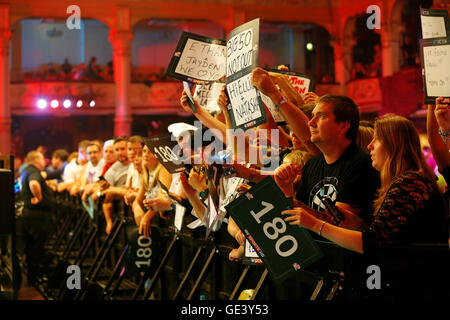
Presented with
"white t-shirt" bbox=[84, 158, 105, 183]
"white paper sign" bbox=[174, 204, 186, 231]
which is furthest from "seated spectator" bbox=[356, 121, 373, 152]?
"white t-shirt" bbox=[84, 158, 105, 183]

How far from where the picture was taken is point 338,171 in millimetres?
3449

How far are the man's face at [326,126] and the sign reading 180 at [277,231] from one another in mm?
578

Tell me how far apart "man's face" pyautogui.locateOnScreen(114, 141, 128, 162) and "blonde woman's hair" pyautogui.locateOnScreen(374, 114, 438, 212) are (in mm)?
5623

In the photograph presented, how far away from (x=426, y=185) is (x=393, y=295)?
518 millimetres

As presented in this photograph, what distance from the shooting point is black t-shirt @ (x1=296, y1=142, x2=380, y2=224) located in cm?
334

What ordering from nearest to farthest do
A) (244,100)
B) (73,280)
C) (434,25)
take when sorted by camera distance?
(244,100)
(434,25)
(73,280)

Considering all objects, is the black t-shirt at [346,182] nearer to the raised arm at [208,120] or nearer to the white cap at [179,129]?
the raised arm at [208,120]

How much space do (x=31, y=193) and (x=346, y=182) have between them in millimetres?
8124

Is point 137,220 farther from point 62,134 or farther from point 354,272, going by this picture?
point 62,134

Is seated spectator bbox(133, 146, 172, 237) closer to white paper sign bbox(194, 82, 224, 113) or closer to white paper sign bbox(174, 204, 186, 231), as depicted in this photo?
white paper sign bbox(174, 204, 186, 231)

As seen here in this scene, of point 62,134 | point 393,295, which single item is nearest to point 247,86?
point 393,295

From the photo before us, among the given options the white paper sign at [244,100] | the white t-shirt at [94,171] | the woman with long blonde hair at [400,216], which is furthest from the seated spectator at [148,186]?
→ the woman with long blonde hair at [400,216]

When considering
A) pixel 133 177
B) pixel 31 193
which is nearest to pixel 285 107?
pixel 133 177

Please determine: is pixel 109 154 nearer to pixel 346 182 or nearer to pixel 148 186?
pixel 148 186
